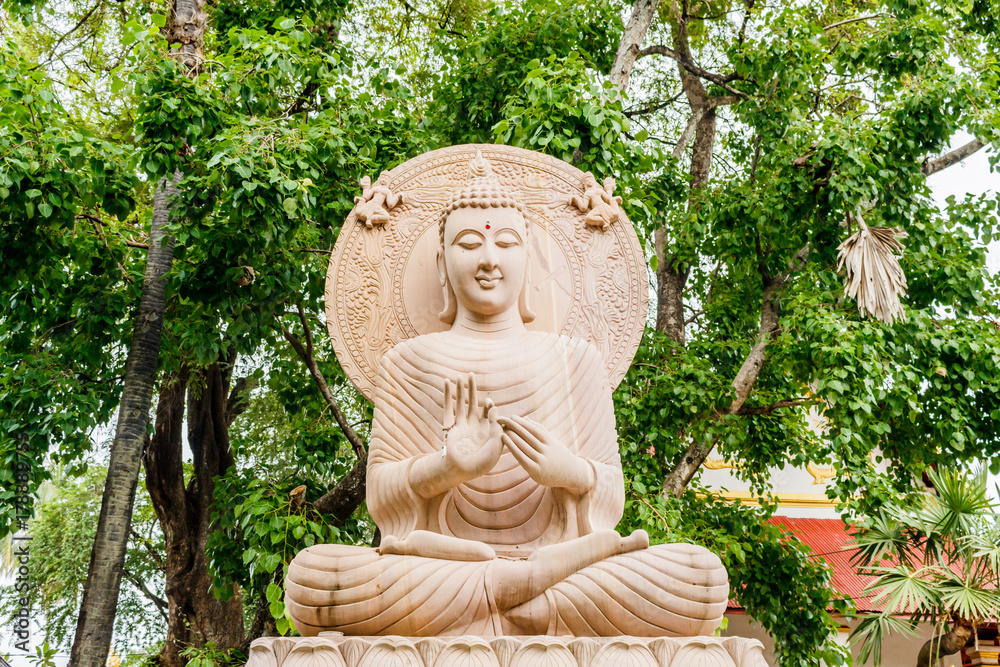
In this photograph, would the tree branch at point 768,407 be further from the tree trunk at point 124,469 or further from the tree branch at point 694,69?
the tree trunk at point 124,469

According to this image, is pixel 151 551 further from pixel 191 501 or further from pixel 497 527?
pixel 497 527

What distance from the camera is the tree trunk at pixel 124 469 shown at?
6.93 metres

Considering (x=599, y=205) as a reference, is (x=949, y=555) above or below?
below

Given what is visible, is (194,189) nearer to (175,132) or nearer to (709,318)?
(175,132)

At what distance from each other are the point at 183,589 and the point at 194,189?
4596 mm

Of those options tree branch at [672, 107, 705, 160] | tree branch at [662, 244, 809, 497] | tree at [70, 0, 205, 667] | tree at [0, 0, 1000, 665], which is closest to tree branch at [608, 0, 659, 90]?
tree at [0, 0, 1000, 665]

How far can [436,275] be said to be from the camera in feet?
18.1

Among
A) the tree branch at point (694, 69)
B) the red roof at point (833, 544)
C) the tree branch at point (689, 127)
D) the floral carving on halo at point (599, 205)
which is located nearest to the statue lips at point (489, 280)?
the floral carving on halo at point (599, 205)

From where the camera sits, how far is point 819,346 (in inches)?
296

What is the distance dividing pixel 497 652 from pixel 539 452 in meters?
0.91

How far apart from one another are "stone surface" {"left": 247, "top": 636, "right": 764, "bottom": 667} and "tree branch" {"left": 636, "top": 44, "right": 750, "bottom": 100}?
7.39 m

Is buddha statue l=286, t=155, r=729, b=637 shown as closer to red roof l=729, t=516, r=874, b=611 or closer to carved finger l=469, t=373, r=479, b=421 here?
carved finger l=469, t=373, r=479, b=421

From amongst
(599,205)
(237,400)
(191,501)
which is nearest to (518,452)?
(599,205)

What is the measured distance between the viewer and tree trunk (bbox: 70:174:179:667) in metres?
6.93
